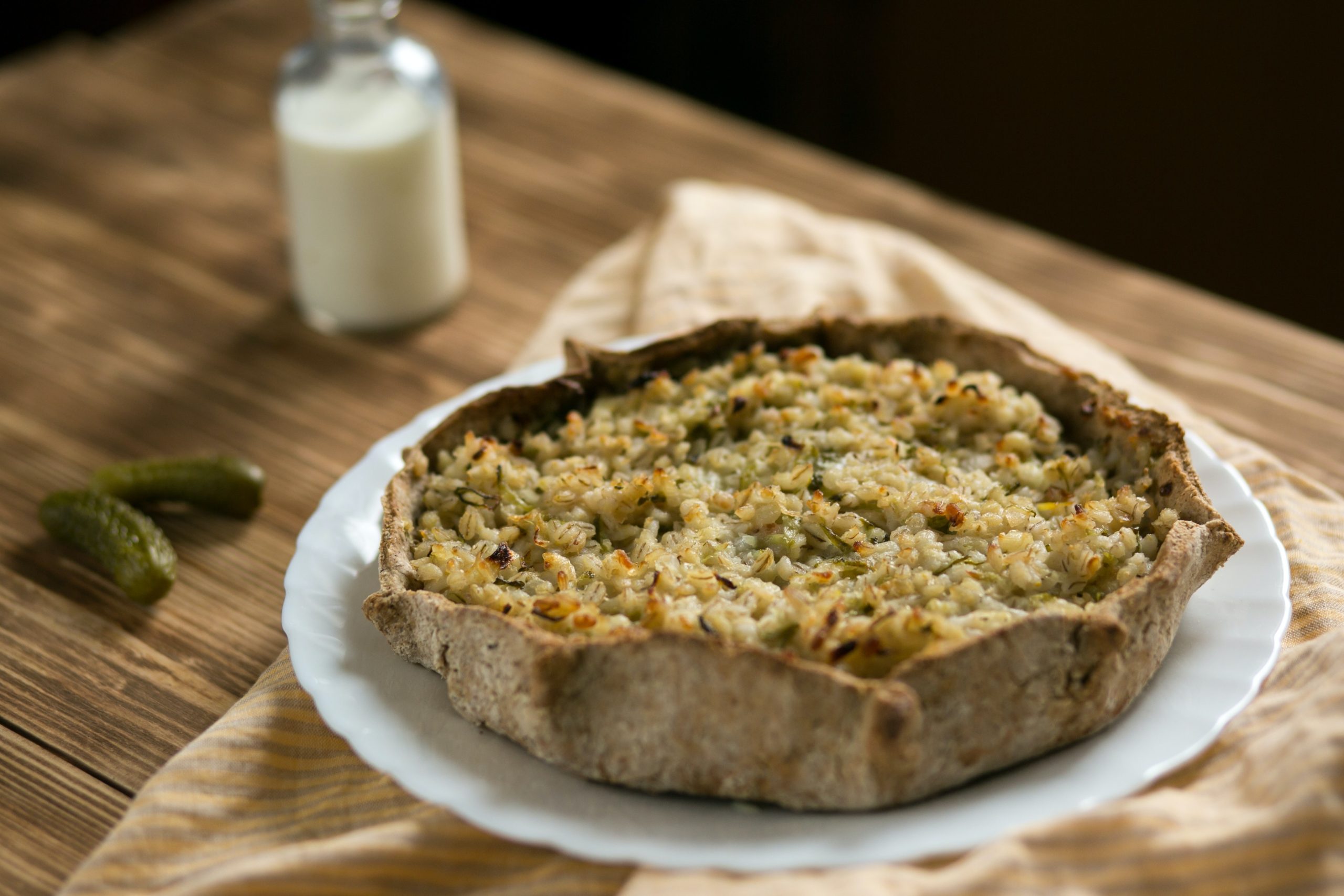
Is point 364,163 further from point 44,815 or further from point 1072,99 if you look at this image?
point 1072,99

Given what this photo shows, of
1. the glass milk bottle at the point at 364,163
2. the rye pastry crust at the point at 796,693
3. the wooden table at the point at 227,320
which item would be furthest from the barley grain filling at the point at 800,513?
the glass milk bottle at the point at 364,163

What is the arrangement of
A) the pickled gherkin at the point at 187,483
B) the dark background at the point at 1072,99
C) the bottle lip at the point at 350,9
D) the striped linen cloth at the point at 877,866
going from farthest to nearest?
the dark background at the point at 1072,99 → the bottle lip at the point at 350,9 → the pickled gherkin at the point at 187,483 → the striped linen cloth at the point at 877,866

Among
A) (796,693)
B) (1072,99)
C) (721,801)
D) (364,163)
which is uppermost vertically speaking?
(796,693)

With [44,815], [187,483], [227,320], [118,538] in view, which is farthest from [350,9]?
[44,815]

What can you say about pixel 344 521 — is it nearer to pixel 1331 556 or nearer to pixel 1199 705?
pixel 1199 705

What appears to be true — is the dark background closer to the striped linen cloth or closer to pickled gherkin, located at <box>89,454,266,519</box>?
pickled gherkin, located at <box>89,454,266,519</box>

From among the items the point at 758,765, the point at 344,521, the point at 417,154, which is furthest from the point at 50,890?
the point at 417,154

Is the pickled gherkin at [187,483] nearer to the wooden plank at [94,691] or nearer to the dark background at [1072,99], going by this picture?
the wooden plank at [94,691]

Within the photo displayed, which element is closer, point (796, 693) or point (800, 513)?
point (796, 693)

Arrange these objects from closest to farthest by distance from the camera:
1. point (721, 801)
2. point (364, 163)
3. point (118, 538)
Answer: point (721, 801)
point (118, 538)
point (364, 163)
